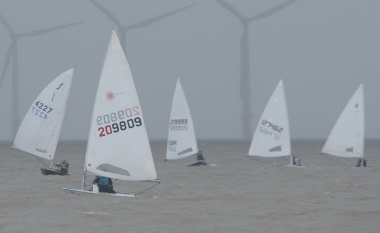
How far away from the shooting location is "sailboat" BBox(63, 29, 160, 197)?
95.2 feet

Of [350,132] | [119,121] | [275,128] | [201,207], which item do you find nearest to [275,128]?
[275,128]

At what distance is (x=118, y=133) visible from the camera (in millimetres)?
29641

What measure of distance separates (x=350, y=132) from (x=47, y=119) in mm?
Answer: 22912

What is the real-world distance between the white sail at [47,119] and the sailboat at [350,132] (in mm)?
21047

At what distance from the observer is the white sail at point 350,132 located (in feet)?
181

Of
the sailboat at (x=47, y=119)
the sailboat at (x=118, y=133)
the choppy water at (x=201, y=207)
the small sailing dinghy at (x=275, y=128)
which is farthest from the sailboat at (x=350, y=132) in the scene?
the sailboat at (x=118, y=133)

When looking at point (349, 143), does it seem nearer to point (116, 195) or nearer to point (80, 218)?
point (116, 195)

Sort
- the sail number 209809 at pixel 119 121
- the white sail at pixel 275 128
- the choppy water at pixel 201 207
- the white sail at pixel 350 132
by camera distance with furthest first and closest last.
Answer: the white sail at pixel 350 132 < the white sail at pixel 275 128 < the sail number 209809 at pixel 119 121 < the choppy water at pixel 201 207

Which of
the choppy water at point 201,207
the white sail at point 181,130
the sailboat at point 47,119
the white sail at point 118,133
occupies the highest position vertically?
the white sail at point 181,130

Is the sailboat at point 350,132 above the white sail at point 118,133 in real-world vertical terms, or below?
above

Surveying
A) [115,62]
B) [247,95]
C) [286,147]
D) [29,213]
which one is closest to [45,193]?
[29,213]

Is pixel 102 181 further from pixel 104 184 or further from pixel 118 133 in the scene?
pixel 118 133

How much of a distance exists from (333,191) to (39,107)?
16.9 metres

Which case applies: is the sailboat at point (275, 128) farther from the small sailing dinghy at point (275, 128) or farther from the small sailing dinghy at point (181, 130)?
the small sailing dinghy at point (181, 130)
